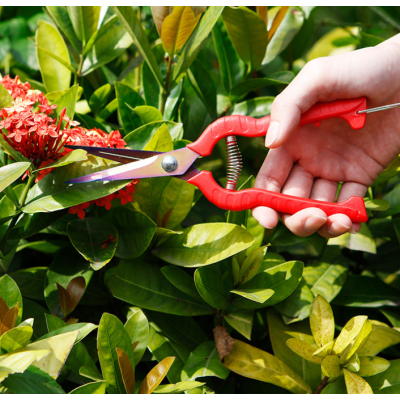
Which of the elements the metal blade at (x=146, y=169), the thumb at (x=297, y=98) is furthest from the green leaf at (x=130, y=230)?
the thumb at (x=297, y=98)

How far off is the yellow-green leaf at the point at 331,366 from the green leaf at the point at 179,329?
13.9 inches

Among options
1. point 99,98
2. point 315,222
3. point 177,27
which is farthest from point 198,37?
point 315,222

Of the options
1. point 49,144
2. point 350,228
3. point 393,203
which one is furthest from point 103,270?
point 393,203

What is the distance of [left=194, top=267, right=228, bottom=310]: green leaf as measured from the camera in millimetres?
935

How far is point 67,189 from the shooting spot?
91 cm

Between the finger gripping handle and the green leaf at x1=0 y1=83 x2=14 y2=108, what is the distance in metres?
0.51

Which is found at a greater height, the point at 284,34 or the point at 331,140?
the point at 284,34

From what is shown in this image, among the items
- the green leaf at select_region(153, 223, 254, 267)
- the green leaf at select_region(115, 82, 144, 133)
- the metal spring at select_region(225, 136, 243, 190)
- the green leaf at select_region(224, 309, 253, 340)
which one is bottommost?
the green leaf at select_region(224, 309, 253, 340)

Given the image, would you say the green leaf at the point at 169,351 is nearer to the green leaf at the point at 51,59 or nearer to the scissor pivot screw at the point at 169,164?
the scissor pivot screw at the point at 169,164

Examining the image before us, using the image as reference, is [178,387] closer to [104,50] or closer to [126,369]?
[126,369]

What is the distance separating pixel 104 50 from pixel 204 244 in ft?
2.68

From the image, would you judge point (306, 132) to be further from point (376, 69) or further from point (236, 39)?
point (236, 39)

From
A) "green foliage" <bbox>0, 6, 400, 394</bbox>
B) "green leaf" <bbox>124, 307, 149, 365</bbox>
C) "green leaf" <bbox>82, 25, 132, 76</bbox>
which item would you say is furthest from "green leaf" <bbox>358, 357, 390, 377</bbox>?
"green leaf" <bbox>82, 25, 132, 76</bbox>

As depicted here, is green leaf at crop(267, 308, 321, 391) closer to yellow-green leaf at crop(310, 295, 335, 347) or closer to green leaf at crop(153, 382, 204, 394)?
yellow-green leaf at crop(310, 295, 335, 347)
